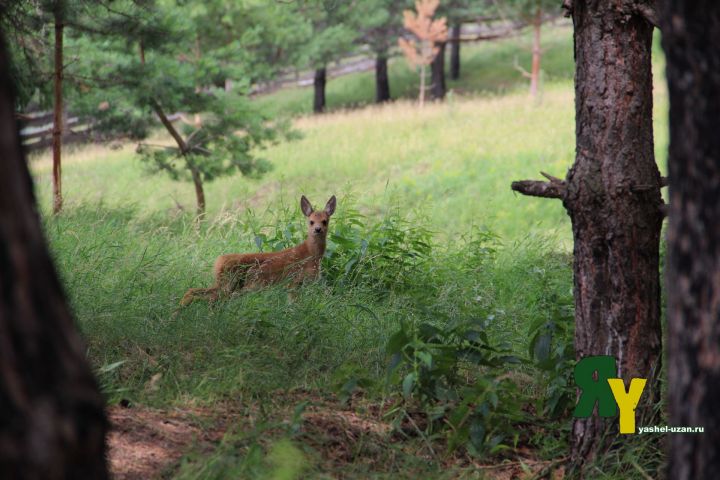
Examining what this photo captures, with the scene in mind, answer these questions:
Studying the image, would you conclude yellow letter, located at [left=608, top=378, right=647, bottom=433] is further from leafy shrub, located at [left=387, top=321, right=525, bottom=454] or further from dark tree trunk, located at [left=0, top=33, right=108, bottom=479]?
dark tree trunk, located at [left=0, top=33, right=108, bottom=479]

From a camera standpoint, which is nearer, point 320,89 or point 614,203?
point 614,203

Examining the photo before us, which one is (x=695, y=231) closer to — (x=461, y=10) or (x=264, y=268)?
(x=264, y=268)

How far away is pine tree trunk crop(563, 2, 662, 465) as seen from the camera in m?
4.08

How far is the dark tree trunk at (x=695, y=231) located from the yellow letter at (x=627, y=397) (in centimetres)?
155

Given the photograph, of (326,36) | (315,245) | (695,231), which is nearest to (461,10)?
(326,36)

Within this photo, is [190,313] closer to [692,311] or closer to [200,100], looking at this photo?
[692,311]

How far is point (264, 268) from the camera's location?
689cm

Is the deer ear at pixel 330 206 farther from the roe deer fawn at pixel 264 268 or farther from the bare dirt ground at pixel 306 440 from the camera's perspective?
the bare dirt ground at pixel 306 440

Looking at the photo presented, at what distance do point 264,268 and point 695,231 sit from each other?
186 inches

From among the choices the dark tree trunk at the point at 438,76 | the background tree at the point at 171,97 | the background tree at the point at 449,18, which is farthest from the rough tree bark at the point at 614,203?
the dark tree trunk at the point at 438,76

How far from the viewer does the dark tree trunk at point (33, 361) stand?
189 cm

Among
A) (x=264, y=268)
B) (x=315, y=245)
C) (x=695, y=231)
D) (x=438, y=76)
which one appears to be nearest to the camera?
(x=695, y=231)

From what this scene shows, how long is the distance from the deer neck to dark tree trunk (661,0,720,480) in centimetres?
499

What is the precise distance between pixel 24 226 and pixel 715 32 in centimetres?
192
